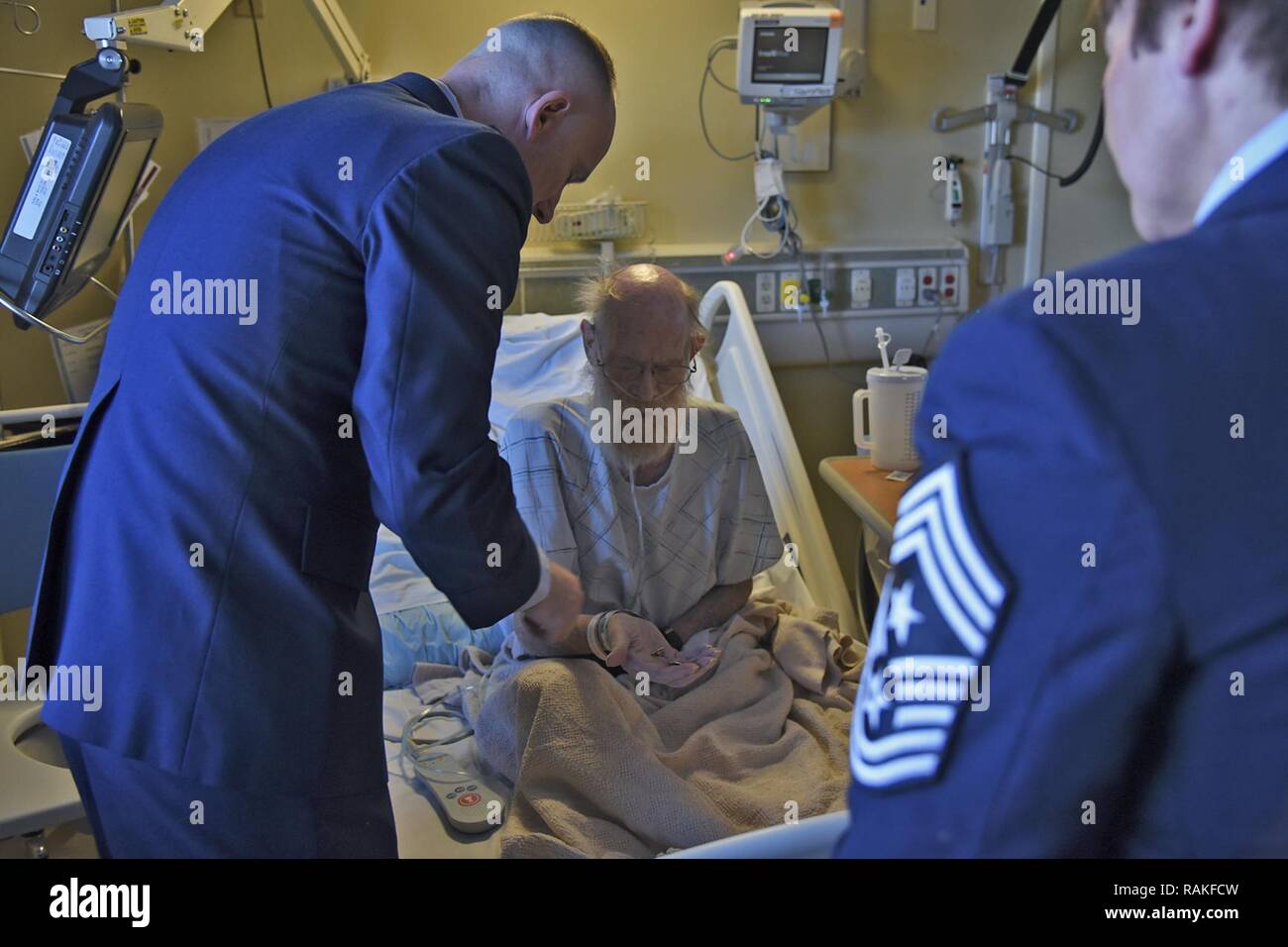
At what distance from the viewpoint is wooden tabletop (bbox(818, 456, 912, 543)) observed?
204cm

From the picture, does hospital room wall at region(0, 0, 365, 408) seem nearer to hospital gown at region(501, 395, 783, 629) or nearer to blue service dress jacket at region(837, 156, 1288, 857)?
hospital gown at region(501, 395, 783, 629)

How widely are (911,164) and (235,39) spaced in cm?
177

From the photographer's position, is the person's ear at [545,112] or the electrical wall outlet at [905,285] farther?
the electrical wall outlet at [905,285]

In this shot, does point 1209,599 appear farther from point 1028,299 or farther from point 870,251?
point 870,251

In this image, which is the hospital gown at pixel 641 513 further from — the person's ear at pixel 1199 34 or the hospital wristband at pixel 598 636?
the person's ear at pixel 1199 34

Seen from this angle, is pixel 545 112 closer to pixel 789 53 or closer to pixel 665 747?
pixel 665 747

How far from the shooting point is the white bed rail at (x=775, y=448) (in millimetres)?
2160

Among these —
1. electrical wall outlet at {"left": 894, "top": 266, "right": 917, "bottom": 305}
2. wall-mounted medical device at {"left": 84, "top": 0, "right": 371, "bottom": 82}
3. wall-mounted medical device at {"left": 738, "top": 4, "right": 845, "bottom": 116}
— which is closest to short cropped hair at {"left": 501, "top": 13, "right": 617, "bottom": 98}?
wall-mounted medical device at {"left": 84, "top": 0, "right": 371, "bottom": 82}

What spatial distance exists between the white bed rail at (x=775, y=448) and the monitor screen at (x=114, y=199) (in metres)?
1.19

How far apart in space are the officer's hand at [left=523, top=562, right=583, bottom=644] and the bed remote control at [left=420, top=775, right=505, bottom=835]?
12.0 inches

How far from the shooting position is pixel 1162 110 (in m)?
0.58

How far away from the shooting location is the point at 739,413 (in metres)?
2.45

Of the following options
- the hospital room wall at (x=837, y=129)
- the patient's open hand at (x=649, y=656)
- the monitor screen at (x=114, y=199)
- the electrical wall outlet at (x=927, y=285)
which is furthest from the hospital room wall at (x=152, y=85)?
the electrical wall outlet at (x=927, y=285)
